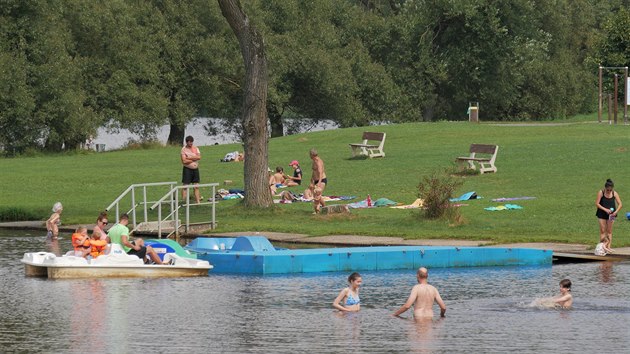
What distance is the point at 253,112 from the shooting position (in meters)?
37.7

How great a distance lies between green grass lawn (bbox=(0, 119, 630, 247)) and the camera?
34.5 m

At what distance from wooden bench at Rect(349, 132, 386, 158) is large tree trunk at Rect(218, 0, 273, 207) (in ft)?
55.2

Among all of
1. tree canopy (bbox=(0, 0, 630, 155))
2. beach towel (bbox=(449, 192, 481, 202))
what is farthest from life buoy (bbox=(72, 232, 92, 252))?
tree canopy (bbox=(0, 0, 630, 155))

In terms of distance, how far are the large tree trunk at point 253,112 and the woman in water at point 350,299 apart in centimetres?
1529

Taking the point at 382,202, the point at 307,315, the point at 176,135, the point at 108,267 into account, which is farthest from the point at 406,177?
the point at 176,135

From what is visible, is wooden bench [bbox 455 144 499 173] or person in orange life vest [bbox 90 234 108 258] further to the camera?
wooden bench [bbox 455 144 499 173]

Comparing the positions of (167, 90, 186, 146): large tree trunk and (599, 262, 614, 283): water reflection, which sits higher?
(167, 90, 186, 146): large tree trunk

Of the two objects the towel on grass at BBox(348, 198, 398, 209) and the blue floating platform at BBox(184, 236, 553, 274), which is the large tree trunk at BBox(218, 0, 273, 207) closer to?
the towel on grass at BBox(348, 198, 398, 209)

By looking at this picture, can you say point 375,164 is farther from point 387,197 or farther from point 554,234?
point 554,234

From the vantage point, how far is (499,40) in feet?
284

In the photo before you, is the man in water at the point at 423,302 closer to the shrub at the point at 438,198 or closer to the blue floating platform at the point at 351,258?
the blue floating platform at the point at 351,258

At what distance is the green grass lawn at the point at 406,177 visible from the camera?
34.5 meters

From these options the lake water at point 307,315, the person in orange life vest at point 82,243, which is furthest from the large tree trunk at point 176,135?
the lake water at point 307,315

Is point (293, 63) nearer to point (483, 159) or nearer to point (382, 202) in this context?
point (483, 159)
